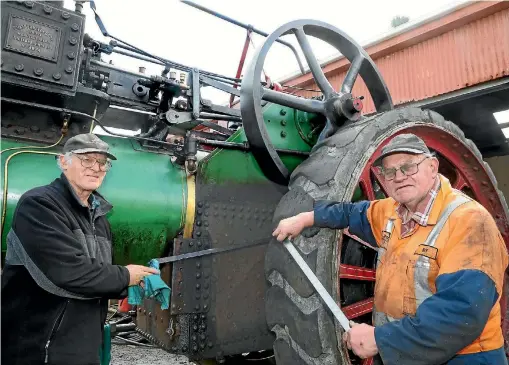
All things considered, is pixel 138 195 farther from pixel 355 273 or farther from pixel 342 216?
pixel 355 273

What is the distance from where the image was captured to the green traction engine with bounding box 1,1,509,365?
1986mm

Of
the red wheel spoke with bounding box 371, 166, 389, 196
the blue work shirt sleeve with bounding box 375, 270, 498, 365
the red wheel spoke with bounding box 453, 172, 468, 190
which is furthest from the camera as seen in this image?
the red wheel spoke with bounding box 453, 172, 468, 190

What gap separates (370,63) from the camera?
296cm

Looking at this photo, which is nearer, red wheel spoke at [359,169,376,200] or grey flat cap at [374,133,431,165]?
grey flat cap at [374,133,431,165]

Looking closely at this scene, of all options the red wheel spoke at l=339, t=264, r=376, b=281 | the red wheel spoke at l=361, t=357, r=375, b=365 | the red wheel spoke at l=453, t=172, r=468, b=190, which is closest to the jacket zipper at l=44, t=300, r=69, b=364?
the red wheel spoke at l=339, t=264, r=376, b=281

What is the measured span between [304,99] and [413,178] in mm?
1030

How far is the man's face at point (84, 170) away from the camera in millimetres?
2035

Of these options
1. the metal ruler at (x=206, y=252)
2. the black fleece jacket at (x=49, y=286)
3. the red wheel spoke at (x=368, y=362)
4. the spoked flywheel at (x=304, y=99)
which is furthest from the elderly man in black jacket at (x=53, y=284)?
the red wheel spoke at (x=368, y=362)

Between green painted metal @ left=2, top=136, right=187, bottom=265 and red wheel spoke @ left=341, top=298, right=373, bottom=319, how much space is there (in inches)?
39.8

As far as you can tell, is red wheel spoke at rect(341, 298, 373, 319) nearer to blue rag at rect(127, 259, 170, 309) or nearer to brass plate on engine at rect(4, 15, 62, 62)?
blue rag at rect(127, 259, 170, 309)

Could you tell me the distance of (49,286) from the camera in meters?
1.83

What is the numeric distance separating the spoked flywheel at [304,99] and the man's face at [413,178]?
0.72m

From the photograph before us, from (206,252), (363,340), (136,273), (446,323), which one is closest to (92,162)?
(136,273)

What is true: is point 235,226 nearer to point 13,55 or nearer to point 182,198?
point 182,198
